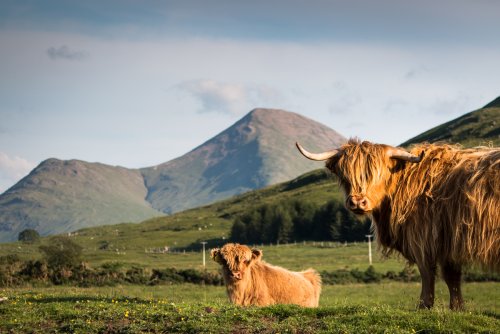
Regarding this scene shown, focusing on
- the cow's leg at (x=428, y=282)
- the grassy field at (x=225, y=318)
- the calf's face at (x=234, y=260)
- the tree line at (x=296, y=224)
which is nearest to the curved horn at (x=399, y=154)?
the cow's leg at (x=428, y=282)

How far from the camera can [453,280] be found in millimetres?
11109

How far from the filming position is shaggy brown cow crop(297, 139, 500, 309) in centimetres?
1038

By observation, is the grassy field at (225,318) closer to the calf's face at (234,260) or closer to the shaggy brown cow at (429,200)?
the shaggy brown cow at (429,200)

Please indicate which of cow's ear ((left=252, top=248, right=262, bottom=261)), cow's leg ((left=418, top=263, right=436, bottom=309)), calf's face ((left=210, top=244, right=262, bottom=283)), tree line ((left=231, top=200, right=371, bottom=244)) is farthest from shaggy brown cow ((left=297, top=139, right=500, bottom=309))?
tree line ((left=231, top=200, right=371, bottom=244))

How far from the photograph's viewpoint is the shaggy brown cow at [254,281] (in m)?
17.1

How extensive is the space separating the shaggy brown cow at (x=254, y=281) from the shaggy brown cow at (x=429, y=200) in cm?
612

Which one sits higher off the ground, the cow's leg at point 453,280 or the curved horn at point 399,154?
the curved horn at point 399,154

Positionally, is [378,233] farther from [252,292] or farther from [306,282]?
[306,282]

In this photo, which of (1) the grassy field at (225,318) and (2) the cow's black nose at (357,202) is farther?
(2) the cow's black nose at (357,202)

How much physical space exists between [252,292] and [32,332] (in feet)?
22.4

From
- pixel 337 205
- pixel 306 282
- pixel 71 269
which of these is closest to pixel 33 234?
pixel 337 205

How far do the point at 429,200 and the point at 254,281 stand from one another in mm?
7573

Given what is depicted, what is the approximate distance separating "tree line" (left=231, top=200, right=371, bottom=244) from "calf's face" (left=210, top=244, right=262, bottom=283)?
104 m

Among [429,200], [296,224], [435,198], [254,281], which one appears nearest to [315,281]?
[254,281]
